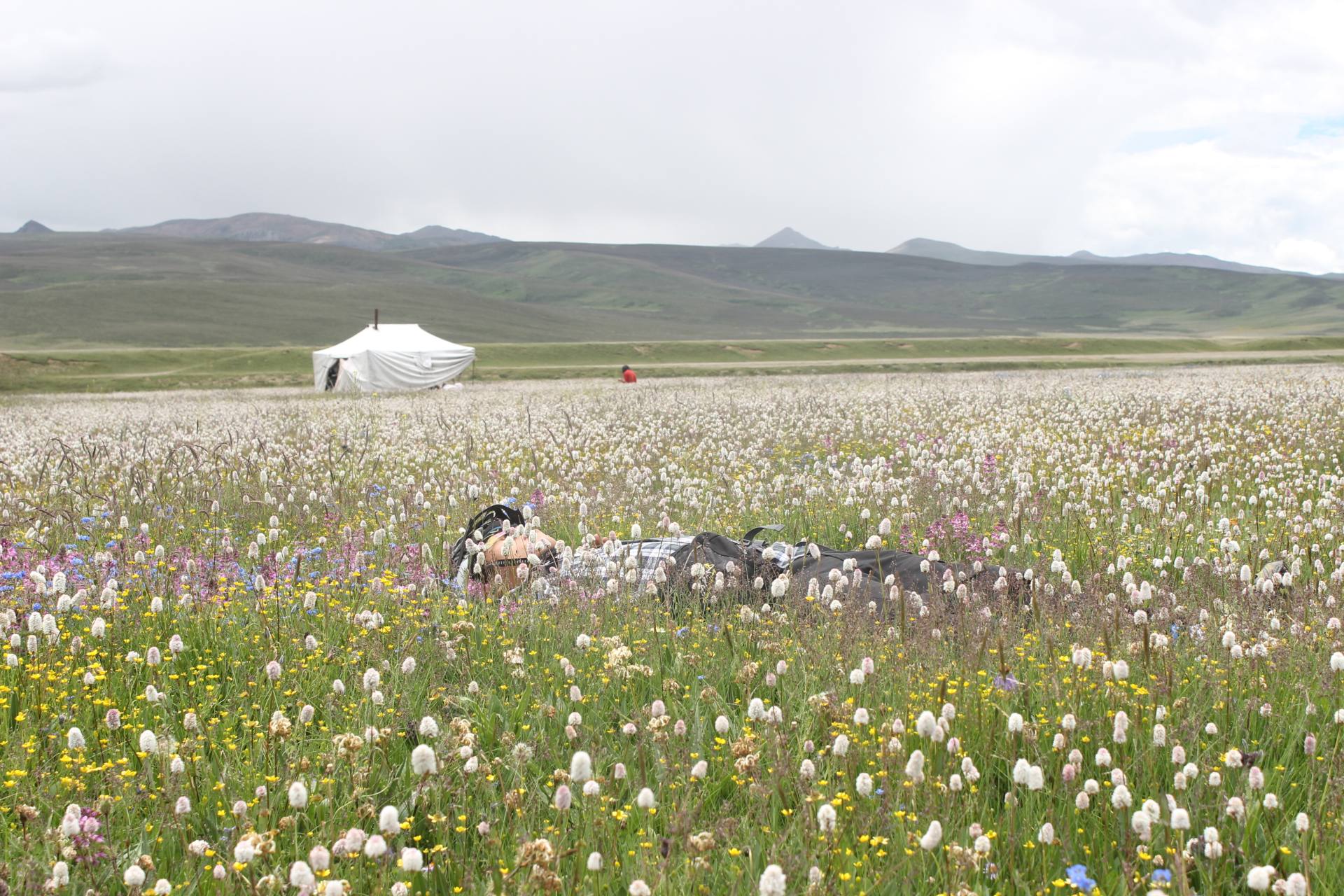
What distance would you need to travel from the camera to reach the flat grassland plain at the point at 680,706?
3338 millimetres

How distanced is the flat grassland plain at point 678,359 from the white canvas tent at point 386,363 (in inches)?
190

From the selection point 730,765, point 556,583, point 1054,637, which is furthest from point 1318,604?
point 556,583

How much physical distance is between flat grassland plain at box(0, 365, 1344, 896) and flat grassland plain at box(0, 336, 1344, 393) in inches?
1735

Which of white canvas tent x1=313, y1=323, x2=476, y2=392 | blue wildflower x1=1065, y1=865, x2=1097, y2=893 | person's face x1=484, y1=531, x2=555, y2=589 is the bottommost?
blue wildflower x1=1065, y1=865, x2=1097, y2=893

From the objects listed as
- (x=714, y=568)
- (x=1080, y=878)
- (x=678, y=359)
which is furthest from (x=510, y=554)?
(x=678, y=359)

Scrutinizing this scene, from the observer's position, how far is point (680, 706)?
15.4 ft

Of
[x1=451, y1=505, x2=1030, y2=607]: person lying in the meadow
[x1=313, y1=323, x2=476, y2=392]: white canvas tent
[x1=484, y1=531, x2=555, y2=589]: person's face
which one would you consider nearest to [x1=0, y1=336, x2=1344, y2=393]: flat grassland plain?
[x1=313, y1=323, x2=476, y2=392]: white canvas tent

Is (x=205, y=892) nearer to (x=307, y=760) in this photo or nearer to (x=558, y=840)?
(x=307, y=760)

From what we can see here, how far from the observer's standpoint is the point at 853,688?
4.68 m

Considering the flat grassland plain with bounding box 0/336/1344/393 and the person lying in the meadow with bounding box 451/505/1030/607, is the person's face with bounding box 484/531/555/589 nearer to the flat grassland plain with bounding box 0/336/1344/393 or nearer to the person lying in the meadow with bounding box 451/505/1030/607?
A: the person lying in the meadow with bounding box 451/505/1030/607

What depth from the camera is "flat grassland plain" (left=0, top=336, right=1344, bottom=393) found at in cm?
5306

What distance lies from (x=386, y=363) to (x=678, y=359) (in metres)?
36.6

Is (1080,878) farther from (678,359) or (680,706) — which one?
(678,359)

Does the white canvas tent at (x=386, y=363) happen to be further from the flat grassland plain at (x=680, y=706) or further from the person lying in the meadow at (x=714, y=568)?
the person lying in the meadow at (x=714, y=568)
